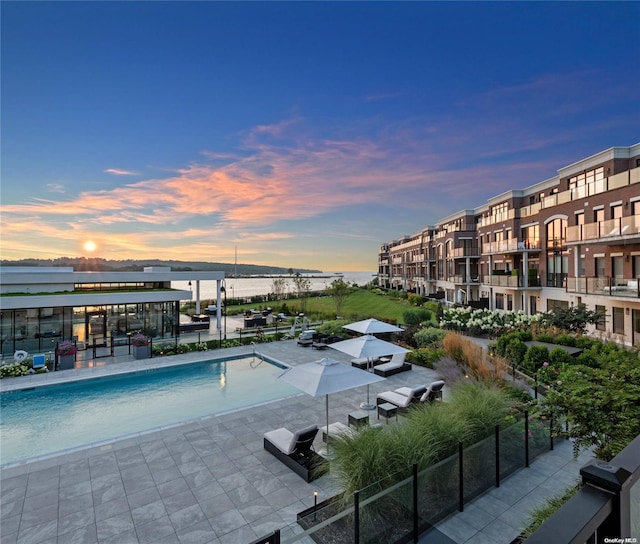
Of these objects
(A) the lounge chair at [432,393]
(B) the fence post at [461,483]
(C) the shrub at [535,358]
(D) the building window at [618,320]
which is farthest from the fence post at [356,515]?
(D) the building window at [618,320]

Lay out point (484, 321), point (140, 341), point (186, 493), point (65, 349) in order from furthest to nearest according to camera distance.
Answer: point (484, 321) → point (140, 341) → point (65, 349) → point (186, 493)

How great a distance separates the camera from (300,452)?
720cm

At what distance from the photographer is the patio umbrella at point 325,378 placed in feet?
24.6

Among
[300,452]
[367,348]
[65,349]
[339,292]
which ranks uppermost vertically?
[339,292]

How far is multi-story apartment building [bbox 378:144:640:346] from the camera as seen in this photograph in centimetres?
1902

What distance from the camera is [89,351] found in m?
17.6

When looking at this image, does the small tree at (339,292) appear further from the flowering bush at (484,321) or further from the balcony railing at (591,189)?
the balcony railing at (591,189)

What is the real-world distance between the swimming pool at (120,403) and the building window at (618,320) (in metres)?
18.3

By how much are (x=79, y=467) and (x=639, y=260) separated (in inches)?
978

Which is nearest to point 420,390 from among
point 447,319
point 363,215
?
point 447,319

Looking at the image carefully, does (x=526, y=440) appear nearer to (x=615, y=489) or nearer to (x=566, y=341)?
(x=615, y=489)

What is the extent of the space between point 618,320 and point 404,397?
16987 millimetres

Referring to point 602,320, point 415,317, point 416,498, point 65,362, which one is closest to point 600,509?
point 416,498

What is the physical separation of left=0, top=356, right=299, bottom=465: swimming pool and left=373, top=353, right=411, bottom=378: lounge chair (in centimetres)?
339
